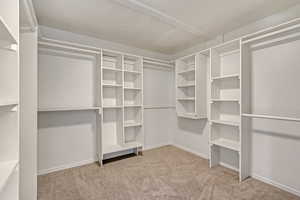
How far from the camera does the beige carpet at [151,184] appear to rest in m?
1.98

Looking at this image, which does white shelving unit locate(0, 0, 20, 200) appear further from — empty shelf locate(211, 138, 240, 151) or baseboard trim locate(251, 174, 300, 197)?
baseboard trim locate(251, 174, 300, 197)

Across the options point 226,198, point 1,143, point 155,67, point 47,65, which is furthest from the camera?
point 155,67

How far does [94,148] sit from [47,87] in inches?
57.1

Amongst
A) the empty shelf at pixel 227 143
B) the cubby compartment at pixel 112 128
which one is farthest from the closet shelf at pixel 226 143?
the cubby compartment at pixel 112 128

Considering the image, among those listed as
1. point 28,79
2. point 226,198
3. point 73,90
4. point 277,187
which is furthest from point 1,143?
point 277,187

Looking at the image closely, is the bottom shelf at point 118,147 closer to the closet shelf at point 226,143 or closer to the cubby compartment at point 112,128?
the cubby compartment at point 112,128

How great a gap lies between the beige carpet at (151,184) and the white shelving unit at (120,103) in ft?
1.46

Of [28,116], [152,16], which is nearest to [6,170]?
[28,116]

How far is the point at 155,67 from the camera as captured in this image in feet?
12.8

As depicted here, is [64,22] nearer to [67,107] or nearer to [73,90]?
[73,90]

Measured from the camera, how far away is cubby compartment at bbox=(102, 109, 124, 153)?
3.11 metres

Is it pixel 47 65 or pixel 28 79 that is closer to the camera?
pixel 28 79

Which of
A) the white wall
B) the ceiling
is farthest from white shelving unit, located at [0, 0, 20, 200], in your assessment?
the ceiling

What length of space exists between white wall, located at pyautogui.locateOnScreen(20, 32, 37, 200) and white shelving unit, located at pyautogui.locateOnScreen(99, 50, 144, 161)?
1210mm
